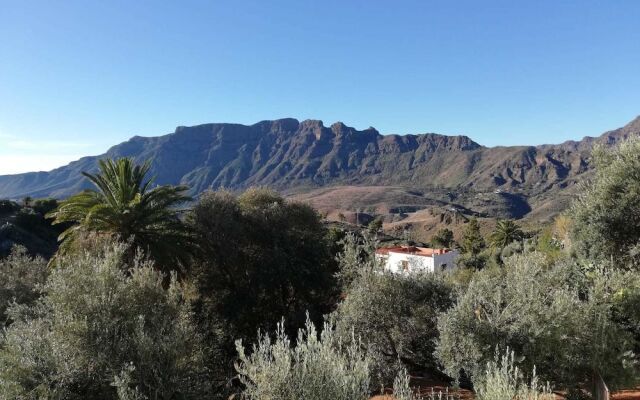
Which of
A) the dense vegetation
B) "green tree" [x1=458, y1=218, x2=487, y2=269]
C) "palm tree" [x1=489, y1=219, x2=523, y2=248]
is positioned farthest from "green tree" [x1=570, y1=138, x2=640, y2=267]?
"palm tree" [x1=489, y1=219, x2=523, y2=248]

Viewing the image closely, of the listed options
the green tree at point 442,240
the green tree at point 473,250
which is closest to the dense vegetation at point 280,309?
the green tree at point 473,250

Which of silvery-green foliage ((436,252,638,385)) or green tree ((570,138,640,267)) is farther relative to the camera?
green tree ((570,138,640,267))

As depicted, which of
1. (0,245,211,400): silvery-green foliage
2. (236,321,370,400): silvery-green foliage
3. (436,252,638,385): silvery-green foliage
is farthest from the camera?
(436,252,638,385): silvery-green foliage

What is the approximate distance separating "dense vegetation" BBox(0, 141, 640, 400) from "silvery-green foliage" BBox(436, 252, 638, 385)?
0.13 feet

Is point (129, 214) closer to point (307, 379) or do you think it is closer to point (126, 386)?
point (126, 386)

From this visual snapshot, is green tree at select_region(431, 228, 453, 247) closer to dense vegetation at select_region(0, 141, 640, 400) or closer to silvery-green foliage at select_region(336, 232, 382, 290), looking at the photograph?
dense vegetation at select_region(0, 141, 640, 400)

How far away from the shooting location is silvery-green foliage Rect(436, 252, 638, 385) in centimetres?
857

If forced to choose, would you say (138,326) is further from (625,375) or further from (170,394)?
(625,375)

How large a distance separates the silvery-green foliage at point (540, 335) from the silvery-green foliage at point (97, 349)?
5.22 metres

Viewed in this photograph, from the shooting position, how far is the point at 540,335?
27.8ft

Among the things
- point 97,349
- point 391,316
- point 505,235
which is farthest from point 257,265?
point 505,235

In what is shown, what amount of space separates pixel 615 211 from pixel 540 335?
7.38 meters

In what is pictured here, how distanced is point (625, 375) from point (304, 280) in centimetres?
1002

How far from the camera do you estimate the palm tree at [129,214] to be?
1295 cm
